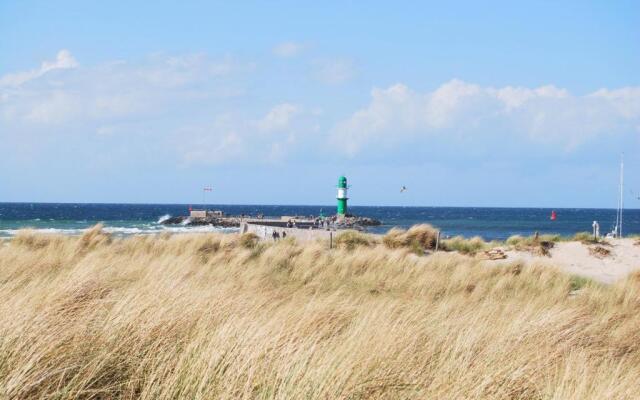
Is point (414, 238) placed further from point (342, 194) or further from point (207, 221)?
point (207, 221)

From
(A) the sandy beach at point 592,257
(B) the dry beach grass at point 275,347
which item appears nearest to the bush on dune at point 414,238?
(A) the sandy beach at point 592,257

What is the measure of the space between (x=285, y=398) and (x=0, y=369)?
157 centimetres

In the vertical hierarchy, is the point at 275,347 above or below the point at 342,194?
below

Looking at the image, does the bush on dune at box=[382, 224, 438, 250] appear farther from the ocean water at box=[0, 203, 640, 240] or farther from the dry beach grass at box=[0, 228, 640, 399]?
the dry beach grass at box=[0, 228, 640, 399]

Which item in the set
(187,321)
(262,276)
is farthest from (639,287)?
(187,321)

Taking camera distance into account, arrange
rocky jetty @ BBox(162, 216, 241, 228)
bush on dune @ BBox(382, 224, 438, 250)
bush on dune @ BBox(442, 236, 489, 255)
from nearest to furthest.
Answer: bush on dune @ BBox(382, 224, 438, 250)
bush on dune @ BBox(442, 236, 489, 255)
rocky jetty @ BBox(162, 216, 241, 228)

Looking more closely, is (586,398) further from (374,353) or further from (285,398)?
(285,398)

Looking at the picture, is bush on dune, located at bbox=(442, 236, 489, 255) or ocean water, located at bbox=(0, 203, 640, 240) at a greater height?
bush on dune, located at bbox=(442, 236, 489, 255)

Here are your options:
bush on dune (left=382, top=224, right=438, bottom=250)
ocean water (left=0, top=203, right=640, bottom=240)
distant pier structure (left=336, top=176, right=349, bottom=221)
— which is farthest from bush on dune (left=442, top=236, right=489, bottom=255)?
distant pier structure (left=336, top=176, right=349, bottom=221)

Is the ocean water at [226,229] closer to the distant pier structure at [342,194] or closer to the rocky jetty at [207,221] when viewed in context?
the rocky jetty at [207,221]

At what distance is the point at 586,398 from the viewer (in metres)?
3.78

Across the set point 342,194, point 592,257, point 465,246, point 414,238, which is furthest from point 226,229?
point 592,257

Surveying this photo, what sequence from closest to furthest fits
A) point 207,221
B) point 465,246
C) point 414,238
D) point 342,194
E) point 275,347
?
point 275,347
point 414,238
point 465,246
point 342,194
point 207,221

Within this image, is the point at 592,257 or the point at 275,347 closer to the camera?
the point at 275,347
